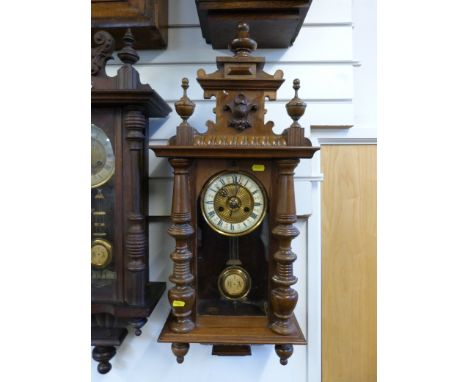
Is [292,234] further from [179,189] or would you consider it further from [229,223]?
[179,189]

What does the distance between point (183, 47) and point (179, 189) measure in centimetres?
46

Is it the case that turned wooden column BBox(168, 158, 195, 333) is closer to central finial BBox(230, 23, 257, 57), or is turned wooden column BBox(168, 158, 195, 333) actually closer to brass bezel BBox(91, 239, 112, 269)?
brass bezel BBox(91, 239, 112, 269)

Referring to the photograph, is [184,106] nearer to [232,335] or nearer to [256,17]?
[256,17]

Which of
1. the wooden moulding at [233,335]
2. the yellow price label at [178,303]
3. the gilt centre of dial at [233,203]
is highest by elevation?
the gilt centre of dial at [233,203]

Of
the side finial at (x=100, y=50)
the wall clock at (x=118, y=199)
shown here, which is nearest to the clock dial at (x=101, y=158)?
the wall clock at (x=118, y=199)

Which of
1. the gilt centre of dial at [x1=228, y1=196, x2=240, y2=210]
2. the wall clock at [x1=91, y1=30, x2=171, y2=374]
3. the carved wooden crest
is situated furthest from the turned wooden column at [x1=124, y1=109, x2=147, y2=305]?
the gilt centre of dial at [x1=228, y1=196, x2=240, y2=210]

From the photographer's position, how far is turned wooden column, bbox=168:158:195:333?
0.64 metres

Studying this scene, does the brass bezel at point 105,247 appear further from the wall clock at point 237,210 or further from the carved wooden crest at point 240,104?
the carved wooden crest at point 240,104

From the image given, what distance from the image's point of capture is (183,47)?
0.84 m

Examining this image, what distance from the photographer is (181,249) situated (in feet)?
2.13

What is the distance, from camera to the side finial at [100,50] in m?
0.68

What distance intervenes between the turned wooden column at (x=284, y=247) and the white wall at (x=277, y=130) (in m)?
0.18

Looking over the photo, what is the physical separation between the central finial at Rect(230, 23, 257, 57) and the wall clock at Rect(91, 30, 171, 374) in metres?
0.22

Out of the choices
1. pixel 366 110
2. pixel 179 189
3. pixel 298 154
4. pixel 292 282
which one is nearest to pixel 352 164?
pixel 366 110
